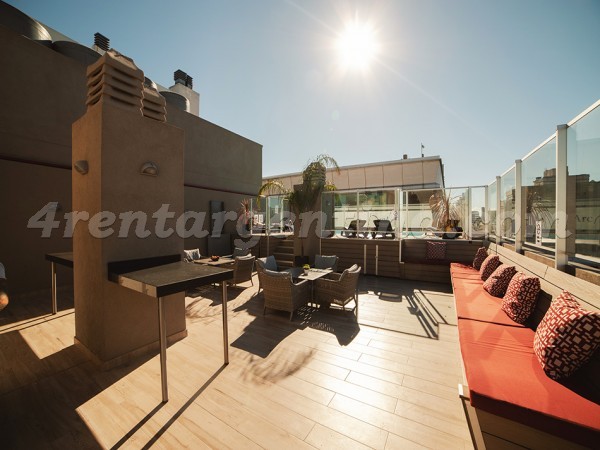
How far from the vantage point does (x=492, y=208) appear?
6.42 meters

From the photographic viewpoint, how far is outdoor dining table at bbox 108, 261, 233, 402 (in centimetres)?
214

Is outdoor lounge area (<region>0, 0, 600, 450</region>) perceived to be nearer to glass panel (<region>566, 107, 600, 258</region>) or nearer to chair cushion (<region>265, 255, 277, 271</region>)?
glass panel (<region>566, 107, 600, 258</region>)

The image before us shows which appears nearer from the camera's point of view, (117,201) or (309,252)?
(117,201)

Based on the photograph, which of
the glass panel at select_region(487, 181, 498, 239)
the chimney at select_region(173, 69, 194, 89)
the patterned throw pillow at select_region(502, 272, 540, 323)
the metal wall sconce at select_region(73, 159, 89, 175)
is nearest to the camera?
the patterned throw pillow at select_region(502, 272, 540, 323)

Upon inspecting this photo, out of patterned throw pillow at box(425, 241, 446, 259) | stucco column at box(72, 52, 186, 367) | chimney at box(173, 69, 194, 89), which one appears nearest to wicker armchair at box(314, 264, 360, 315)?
stucco column at box(72, 52, 186, 367)

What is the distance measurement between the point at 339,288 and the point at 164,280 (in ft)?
9.31

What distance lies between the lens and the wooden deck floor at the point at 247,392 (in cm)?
184

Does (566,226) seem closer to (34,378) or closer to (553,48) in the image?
(553,48)

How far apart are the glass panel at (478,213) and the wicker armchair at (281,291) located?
20.1 feet

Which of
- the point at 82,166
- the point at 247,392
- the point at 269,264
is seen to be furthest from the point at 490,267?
the point at 82,166

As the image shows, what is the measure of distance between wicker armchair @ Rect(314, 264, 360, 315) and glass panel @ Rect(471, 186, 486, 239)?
520 cm

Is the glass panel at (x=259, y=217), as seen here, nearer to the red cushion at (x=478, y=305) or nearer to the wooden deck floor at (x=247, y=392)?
the wooden deck floor at (x=247, y=392)

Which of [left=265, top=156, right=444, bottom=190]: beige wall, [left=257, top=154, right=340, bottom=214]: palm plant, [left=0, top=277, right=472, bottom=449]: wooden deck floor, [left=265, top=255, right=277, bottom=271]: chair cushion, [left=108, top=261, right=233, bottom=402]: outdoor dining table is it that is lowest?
[left=0, top=277, right=472, bottom=449]: wooden deck floor

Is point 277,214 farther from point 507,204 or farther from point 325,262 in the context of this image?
point 507,204
